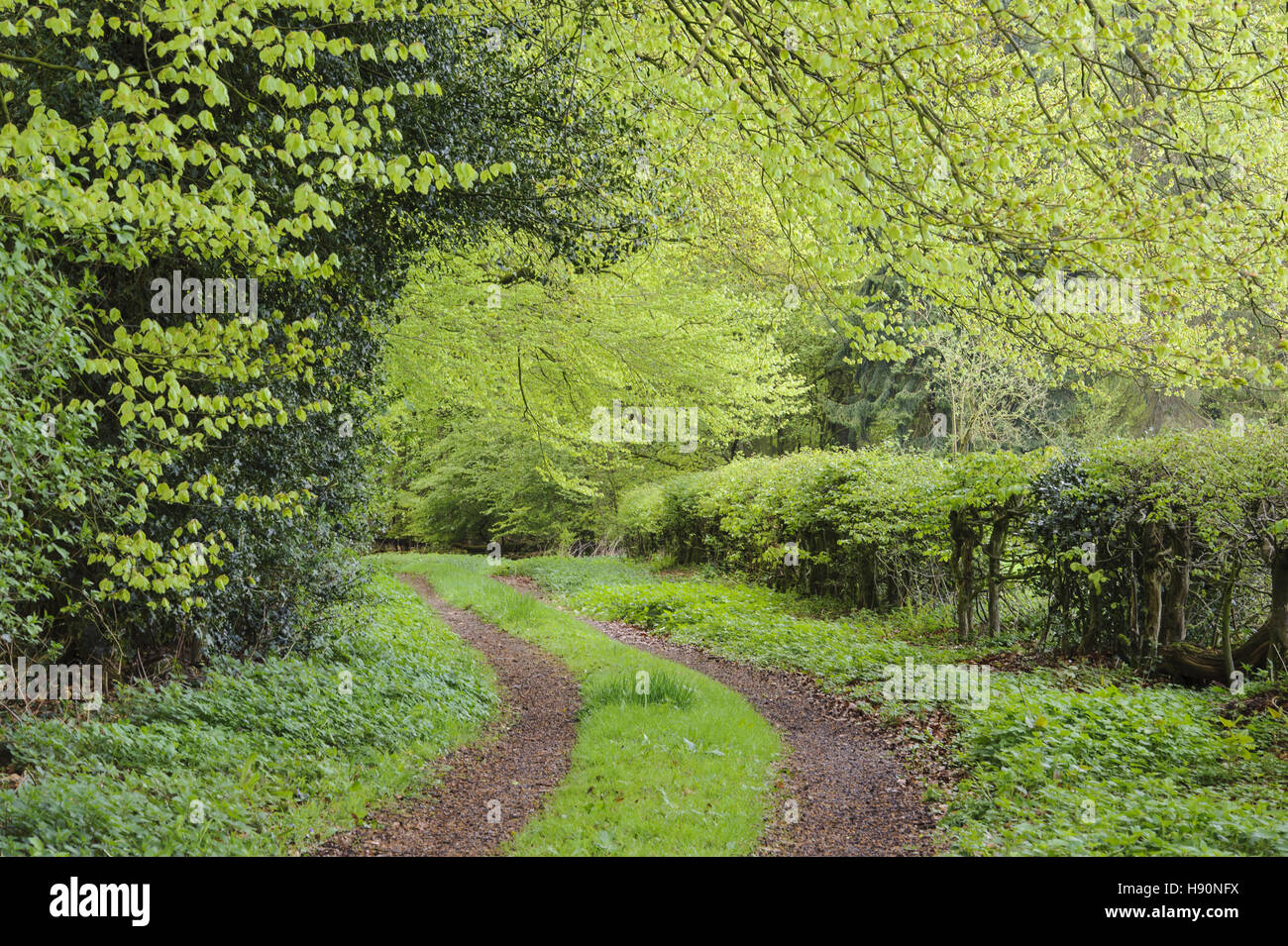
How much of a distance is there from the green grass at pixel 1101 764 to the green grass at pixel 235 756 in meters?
4.03

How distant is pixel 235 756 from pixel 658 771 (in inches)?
116

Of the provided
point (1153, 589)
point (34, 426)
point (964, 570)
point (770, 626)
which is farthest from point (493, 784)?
point (964, 570)

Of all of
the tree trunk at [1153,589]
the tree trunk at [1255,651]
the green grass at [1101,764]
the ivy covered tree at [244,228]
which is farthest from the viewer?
the tree trunk at [1153,589]

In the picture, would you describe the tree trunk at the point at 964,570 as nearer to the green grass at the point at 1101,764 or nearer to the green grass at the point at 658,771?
the green grass at the point at 1101,764

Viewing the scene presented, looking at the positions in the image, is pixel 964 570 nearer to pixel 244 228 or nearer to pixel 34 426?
pixel 244 228

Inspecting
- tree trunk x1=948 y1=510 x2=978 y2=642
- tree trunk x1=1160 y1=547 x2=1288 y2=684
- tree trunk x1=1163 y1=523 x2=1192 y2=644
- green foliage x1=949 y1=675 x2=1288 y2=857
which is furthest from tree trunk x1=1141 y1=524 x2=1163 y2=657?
tree trunk x1=948 y1=510 x2=978 y2=642

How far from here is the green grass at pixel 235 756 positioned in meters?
4.32

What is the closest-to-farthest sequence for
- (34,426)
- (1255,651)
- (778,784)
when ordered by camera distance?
(34,426)
(778,784)
(1255,651)

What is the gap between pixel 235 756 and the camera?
5.71 m

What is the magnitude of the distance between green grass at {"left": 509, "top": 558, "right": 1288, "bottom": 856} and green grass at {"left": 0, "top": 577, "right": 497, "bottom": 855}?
13.2 ft

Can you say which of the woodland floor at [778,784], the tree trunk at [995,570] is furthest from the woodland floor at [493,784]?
the tree trunk at [995,570]

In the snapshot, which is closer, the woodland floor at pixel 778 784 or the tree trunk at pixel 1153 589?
the woodland floor at pixel 778 784

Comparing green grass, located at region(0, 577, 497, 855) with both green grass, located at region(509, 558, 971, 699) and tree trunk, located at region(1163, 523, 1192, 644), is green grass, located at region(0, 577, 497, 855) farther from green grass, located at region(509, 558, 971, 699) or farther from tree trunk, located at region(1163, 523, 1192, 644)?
tree trunk, located at region(1163, 523, 1192, 644)
